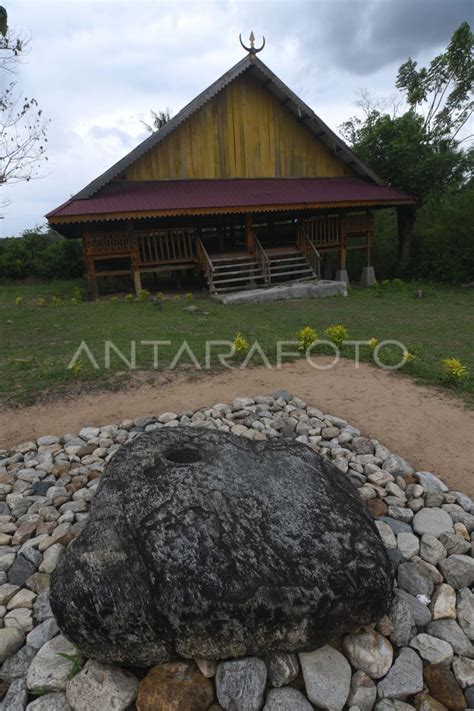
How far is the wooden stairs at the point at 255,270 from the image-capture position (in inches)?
483

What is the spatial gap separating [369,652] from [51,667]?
1.39 metres

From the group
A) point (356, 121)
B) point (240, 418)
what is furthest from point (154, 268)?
point (356, 121)

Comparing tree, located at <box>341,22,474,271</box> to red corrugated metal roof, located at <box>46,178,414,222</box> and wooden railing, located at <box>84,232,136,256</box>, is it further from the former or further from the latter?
wooden railing, located at <box>84,232,136,256</box>

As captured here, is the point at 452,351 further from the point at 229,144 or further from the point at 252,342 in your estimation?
the point at 229,144

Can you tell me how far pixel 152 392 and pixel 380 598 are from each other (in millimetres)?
3453

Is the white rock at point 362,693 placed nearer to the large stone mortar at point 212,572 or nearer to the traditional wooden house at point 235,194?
the large stone mortar at point 212,572

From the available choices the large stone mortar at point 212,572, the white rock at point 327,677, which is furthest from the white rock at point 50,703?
the white rock at point 327,677

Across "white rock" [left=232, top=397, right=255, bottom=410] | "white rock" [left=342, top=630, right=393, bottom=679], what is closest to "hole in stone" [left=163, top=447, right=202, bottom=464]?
"white rock" [left=342, top=630, right=393, bottom=679]

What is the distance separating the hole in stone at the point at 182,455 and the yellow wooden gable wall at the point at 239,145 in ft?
38.8

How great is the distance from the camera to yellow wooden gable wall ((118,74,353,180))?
42.2 ft

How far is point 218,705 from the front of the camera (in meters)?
1.75

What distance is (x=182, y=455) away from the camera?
246 cm

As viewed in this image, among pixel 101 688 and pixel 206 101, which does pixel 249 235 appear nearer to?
pixel 206 101

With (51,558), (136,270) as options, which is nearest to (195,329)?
(136,270)
